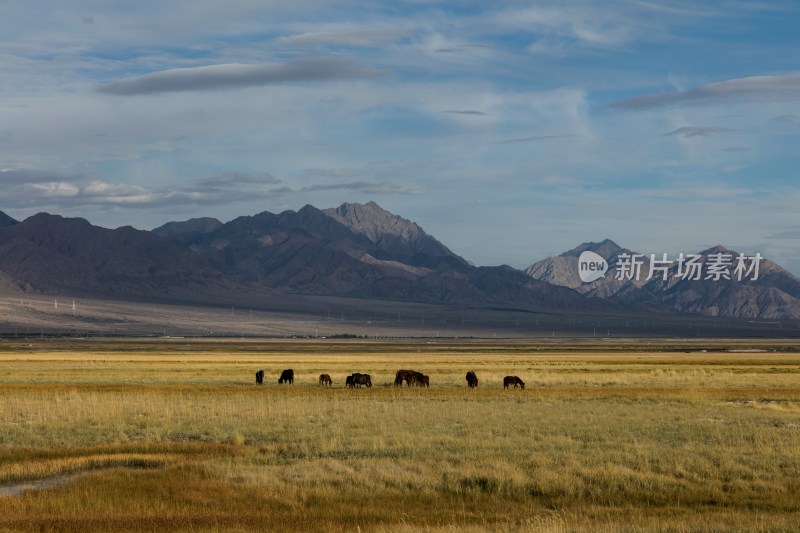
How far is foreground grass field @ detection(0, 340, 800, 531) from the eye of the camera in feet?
51.9

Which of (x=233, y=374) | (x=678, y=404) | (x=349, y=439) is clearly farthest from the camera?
(x=233, y=374)

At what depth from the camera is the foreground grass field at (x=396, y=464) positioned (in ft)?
51.9

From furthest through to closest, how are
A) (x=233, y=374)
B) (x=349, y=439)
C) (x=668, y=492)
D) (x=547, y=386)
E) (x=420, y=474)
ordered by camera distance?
(x=233, y=374), (x=547, y=386), (x=349, y=439), (x=420, y=474), (x=668, y=492)

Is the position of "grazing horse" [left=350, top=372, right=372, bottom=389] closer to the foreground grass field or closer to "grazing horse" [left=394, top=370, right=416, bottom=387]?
"grazing horse" [left=394, top=370, right=416, bottom=387]

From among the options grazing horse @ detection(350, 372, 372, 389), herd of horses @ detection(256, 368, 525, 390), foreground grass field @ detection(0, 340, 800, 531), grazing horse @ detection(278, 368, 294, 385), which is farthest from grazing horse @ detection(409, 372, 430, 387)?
foreground grass field @ detection(0, 340, 800, 531)

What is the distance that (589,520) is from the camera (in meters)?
15.3

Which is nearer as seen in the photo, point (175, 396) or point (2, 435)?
point (2, 435)

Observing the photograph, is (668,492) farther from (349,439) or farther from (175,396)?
(175,396)

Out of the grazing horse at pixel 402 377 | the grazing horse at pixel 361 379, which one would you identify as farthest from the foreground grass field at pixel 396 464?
the grazing horse at pixel 402 377

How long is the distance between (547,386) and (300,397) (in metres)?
13.8

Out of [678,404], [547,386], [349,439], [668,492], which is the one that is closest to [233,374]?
[547,386]

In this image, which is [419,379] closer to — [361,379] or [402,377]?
[402,377]

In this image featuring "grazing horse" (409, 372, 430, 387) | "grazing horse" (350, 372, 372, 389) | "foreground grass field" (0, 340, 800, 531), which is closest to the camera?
"foreground grass field" (0, 340, 800, 531)

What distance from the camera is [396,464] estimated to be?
20.1 meters
